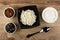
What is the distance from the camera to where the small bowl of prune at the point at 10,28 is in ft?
4.88

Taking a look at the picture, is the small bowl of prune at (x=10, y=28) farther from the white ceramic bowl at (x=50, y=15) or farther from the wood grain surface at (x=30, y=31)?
the white ceramic bowl at (x=50, y=15)

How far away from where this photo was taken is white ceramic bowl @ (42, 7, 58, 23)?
1.50 metres

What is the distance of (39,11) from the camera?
5.02ft

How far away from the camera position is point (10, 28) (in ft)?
4.88

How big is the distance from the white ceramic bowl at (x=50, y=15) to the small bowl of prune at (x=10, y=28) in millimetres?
213

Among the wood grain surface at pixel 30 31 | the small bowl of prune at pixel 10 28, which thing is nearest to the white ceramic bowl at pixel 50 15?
the wood grain surface at pixel 30 31

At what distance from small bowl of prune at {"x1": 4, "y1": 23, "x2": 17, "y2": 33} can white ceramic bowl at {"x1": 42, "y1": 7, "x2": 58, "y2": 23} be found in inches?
8.4

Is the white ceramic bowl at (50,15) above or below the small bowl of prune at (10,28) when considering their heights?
above

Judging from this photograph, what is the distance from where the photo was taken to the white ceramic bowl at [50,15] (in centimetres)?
150

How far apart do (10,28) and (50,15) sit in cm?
29

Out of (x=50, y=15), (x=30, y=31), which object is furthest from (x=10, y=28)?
(x=50, y=15)

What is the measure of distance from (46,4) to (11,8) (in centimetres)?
25

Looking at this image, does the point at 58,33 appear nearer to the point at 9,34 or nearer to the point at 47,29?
the point at 47,29

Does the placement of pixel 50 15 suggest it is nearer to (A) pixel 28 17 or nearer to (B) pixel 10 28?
(A) pixel 28 17
